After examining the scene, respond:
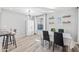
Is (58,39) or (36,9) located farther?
(58,39)

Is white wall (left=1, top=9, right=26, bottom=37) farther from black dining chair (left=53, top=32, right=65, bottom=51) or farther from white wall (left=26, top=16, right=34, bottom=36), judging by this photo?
black dining chair (left=53, top=32, right=65, bottom=51)

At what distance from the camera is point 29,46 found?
1.57 m

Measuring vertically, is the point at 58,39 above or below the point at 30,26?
below

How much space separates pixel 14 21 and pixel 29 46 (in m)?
0.55

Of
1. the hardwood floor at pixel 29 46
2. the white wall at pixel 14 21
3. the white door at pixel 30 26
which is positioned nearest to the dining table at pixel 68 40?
the hardwood floor at pixel 29 46

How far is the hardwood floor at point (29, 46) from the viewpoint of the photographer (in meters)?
1.53

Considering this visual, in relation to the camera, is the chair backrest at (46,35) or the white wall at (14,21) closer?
the white wall at (14,21)

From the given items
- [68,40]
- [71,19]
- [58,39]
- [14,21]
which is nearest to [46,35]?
[58,39]

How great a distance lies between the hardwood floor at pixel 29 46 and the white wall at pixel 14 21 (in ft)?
0.47

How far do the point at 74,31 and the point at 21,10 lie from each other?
3.41ft

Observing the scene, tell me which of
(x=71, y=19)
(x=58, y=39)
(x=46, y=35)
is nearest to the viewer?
(x=71, y=19)

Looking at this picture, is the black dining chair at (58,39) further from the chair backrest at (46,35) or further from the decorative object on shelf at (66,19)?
the decorative object on shelf at (66,19)

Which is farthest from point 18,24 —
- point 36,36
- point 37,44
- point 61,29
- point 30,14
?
point 61,29

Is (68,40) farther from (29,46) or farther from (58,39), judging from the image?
(29,46)
